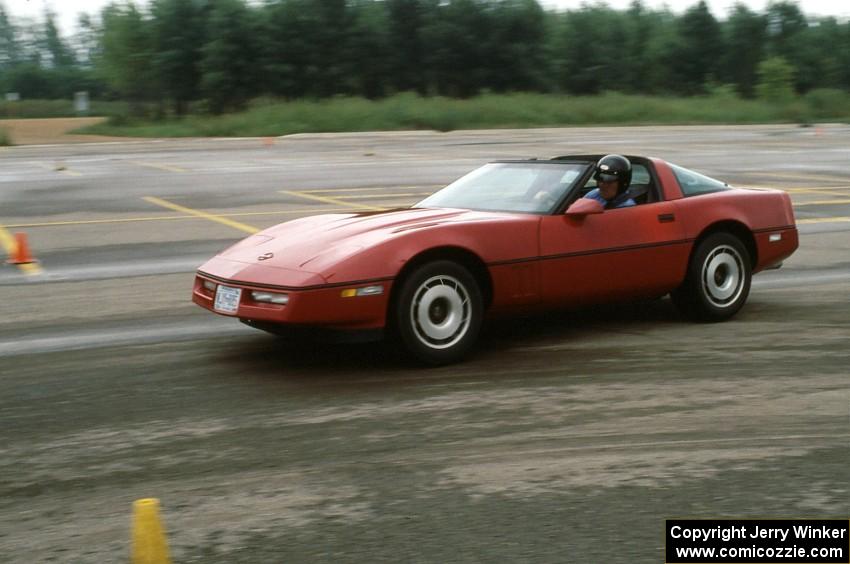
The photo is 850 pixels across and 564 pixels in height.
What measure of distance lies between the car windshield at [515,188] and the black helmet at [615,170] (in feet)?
0.37

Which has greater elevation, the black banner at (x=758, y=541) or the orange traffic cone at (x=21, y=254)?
the orange traffic cone at (x=21, y=254)

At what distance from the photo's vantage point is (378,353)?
7.07m

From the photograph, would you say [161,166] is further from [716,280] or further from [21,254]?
[716,280]

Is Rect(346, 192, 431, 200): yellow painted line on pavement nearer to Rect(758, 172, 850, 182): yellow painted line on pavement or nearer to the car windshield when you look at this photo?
Rect(758, 172, 850, 182): yellow painted line on pavement

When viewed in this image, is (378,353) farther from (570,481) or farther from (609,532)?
(609,532)

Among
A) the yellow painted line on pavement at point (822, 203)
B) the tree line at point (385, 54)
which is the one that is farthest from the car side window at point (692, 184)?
the tree line at point (385, 54)

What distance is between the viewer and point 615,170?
24.1 feet

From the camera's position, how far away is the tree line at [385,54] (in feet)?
232

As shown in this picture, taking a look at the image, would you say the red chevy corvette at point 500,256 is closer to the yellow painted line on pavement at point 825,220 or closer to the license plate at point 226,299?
the license plate at point 226,299

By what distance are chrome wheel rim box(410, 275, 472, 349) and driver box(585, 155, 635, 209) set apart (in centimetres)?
135

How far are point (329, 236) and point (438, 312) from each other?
0.83 meters

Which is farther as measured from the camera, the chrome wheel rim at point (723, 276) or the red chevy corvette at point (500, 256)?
the chrome wheel rim at point (723, 276)

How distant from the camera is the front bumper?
6.21 meters

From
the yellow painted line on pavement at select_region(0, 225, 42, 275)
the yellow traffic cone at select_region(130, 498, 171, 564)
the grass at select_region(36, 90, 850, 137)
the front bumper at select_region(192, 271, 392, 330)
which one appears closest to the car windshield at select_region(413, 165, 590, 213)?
the front bumper at select_region(192, 271, 392, 330)
